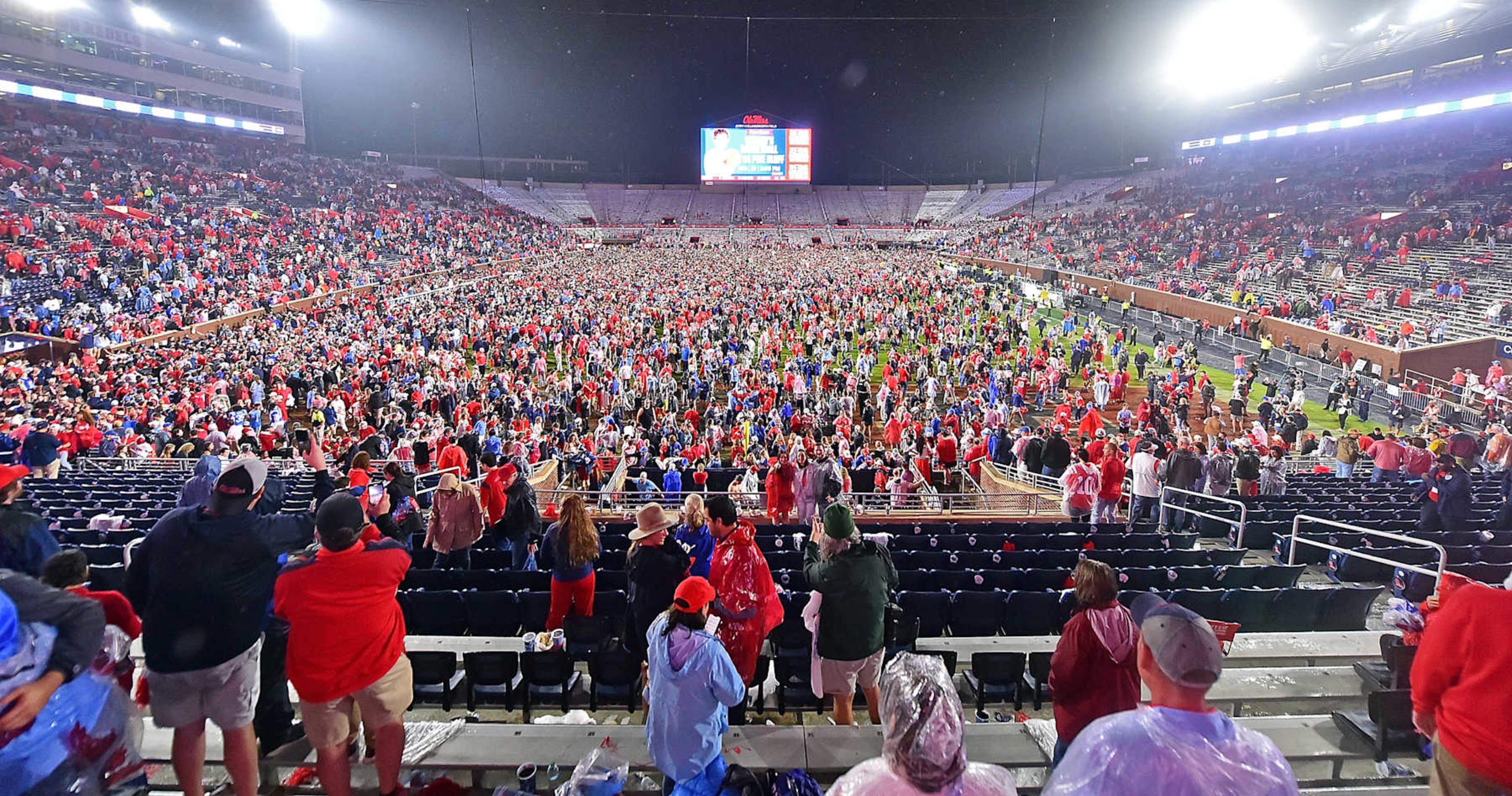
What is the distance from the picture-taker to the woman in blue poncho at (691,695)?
10.3 feet

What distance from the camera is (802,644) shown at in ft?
16.2

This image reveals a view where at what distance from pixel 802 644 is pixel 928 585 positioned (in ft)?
5.88

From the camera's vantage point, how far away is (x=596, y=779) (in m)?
2.94

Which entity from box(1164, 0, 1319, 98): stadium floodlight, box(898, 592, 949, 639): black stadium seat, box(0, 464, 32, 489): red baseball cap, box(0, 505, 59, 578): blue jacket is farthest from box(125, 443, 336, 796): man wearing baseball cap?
box(1164, 0, 1319, 98): stadium floodlight

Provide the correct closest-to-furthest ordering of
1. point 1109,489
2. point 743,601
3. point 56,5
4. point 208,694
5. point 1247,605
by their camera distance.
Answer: point 208,694 → point 743,601 → point 1247,605 → point 1109,489 → point 56,5

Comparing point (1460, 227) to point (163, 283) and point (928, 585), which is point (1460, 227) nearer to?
point (928, 585)

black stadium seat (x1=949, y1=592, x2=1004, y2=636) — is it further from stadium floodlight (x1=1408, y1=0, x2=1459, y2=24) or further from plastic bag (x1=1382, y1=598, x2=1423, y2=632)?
stadium floodlight (x1=1408, y1=0, x2=1459, y2=24)

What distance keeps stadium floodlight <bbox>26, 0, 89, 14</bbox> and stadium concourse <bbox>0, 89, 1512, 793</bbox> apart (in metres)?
16.3

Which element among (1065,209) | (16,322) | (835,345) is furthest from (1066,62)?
(16,322)

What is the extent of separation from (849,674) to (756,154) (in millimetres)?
74496

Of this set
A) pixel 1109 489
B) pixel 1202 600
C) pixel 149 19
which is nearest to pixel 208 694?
pixel 1202 600

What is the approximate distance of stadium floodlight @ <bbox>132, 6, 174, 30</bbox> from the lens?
51.5 metres

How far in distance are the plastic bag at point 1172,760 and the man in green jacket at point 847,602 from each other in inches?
75.2

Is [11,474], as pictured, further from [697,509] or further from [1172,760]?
[1172,760]
